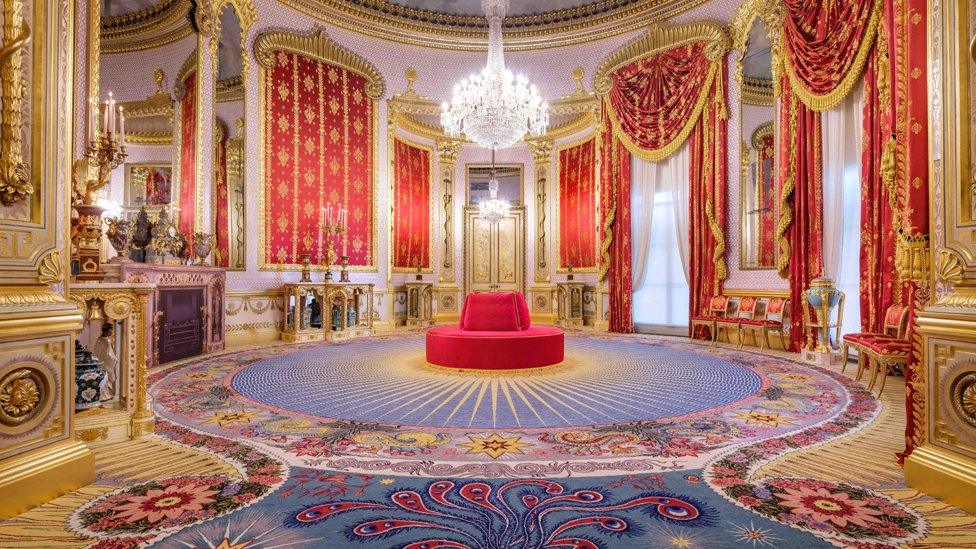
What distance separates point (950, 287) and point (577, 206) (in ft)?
27.3

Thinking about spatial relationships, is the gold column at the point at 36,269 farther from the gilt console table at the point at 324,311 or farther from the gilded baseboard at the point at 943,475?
the gilt console table at the point at 324,311

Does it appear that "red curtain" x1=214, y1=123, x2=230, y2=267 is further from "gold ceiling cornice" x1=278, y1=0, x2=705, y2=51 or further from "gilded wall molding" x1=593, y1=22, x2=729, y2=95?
"gilded wall molding" x1=593, y1=22, x2=729, y2=95

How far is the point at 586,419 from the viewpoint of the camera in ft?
11.3

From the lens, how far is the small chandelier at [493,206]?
1027cm

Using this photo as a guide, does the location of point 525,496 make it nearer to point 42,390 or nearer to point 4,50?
point 42,390

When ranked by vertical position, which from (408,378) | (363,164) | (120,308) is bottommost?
(408,378)

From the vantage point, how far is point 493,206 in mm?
10422

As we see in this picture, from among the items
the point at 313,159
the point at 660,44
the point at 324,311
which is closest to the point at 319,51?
the point at 313,159

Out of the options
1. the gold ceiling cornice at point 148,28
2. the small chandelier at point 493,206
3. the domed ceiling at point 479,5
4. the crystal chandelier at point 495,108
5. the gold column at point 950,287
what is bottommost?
the gold column at point 950,287

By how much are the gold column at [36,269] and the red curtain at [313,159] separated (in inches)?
226

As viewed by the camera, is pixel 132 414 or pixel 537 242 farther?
pixel 537 242

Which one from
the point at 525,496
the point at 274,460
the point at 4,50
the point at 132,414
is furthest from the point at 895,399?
the point at 4,50

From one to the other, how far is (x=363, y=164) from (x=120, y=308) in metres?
6.89

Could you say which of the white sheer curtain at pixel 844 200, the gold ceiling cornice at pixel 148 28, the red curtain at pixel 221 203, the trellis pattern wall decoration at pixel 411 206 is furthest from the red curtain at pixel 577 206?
the gold ceiling cornice at pixel 148 28
